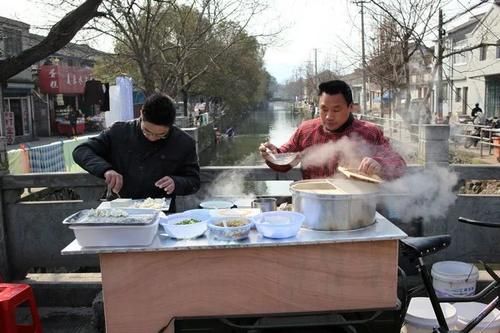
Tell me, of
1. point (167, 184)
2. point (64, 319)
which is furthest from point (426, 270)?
point (64, 319)

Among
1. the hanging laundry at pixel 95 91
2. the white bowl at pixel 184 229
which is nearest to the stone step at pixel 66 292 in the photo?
the white bowl at pixel 184 229

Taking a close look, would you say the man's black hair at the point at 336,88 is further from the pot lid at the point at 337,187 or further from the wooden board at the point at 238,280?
the wooden board at the point at 238,280

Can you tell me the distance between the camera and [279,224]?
2389 millimetres

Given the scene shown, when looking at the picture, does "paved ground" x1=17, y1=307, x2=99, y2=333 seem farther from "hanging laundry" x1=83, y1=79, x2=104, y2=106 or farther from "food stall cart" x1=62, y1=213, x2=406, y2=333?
"hanging laundry" x1=83, y1=79, x2=104, y2=106

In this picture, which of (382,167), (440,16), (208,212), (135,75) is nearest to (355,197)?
(382,167)

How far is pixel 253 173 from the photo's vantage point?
480 cm

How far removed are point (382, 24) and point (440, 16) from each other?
111 inches

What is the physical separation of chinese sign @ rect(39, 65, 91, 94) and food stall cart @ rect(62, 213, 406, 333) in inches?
1267

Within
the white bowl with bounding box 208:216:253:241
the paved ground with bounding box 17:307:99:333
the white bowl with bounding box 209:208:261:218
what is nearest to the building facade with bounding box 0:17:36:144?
the paved ground with bounding box 17:307:99:333

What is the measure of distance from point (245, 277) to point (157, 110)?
1306mm

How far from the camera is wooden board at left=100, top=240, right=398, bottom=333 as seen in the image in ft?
7.79

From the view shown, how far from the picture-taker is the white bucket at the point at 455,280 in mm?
3912

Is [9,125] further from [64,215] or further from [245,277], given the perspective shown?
[245,277]

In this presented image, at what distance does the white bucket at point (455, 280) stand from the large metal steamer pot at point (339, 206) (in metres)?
1.78
